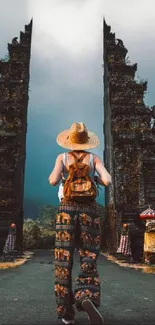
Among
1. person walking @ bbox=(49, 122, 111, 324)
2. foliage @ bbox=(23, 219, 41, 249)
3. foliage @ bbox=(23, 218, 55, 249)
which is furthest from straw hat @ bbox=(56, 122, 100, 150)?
foliage @ bbox=(23, 219, 41, 249)

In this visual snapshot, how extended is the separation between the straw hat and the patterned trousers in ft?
2.07

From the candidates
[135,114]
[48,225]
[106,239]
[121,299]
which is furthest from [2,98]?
[121,299]

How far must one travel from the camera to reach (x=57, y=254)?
9.77 ft

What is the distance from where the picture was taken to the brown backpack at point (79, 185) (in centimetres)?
302

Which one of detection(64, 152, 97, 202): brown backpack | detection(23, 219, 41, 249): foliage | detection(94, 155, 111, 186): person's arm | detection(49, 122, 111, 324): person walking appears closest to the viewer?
detection(49, 122, 111, 324): person walking

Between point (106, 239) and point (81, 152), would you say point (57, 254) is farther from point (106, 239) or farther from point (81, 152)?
point (106, 239)

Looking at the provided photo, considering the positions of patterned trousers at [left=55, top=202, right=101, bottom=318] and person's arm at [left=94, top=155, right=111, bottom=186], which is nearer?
patterned trousers at [left=55, top=202, right=101, bottom=318]

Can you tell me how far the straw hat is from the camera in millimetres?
3334

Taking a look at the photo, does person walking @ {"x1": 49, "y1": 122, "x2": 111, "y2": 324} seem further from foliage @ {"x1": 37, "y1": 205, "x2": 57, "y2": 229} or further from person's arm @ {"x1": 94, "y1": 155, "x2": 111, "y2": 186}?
foliage @ {"x1": 37, "y1": 205, "x2": 57, "y2": 229}

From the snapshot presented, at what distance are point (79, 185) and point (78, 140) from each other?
1.80ft

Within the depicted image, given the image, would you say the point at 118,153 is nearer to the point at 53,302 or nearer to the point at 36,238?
the point at 36,238

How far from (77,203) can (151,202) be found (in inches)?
459

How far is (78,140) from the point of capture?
3.37 metres

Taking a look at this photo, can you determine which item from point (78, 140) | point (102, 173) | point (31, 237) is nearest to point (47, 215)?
point (31, 237)
